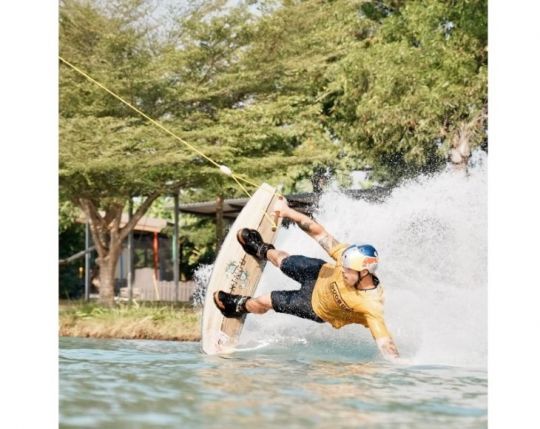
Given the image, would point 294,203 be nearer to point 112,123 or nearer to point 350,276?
point 112,123

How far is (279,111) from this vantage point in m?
8.73

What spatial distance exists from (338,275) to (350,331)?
69cm

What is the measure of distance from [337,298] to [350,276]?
0.49 ft

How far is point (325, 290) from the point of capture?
512 centimetres

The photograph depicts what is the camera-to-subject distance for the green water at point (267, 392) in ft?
13.3

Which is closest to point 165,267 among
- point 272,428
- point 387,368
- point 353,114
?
point 353,114

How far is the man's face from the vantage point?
4.94 m

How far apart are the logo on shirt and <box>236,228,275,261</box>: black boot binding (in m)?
0.62

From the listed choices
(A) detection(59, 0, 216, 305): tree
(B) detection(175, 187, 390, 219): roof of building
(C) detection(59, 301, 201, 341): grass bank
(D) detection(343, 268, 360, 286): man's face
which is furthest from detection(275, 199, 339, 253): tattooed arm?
(A) detection(59, 0, 216, 305): tree

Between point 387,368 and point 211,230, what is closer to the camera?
point 387,368

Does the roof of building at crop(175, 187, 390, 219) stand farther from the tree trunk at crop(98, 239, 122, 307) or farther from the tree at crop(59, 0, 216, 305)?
the tree trunk at crop(98, 239, 122, 307)

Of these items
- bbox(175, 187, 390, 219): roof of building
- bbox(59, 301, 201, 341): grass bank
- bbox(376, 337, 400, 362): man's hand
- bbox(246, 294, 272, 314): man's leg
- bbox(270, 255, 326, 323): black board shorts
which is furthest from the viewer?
bbox(175, 187, 390, 219): roof of building

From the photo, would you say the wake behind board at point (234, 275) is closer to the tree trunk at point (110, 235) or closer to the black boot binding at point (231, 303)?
the black boot binding at point (231, 303)
